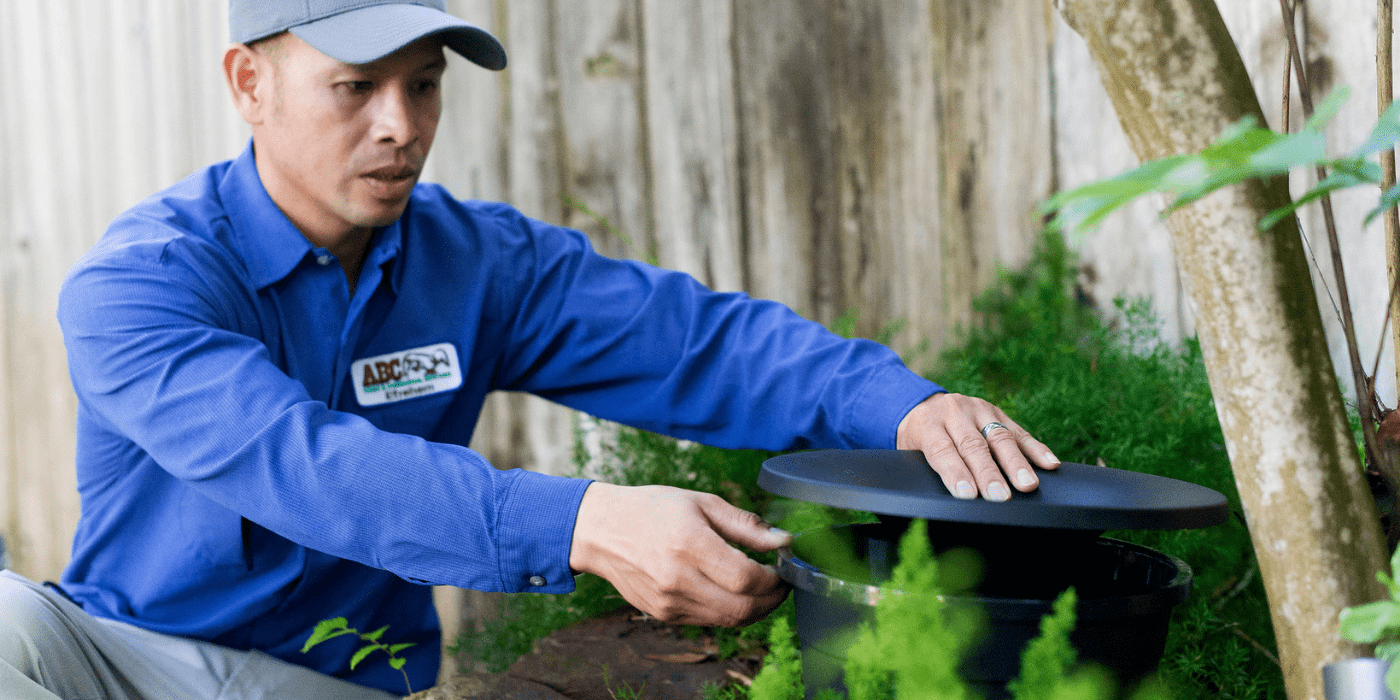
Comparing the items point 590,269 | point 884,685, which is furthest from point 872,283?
point 884,685

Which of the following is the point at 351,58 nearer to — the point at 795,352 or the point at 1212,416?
the point at 795,352

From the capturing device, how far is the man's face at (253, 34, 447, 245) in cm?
165

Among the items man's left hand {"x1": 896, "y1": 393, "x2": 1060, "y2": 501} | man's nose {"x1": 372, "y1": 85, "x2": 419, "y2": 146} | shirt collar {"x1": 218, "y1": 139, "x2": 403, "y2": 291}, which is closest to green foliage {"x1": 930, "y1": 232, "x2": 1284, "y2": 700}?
man's left hand {"x1": 896, "y1": 393, "x2": 1060, "y2": 501}

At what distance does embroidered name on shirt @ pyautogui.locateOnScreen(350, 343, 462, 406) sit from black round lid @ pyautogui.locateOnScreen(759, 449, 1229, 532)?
0.97m

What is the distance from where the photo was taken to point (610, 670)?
5.34 feet

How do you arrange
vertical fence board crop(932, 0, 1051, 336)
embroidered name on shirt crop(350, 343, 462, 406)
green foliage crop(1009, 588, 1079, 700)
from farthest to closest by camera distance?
1. vertical fence board crop(932, 0, 1051, 336)
2. embroidered name on shirt crop(350, 343, 462, 406)
3. green foliage crop(1009, 588, 1079, 700)

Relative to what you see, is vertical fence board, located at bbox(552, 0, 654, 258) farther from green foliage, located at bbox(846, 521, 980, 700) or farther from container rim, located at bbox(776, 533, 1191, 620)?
green foliage, located at bbox(846, 521, 980, 700)

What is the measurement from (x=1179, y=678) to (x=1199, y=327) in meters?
0.60

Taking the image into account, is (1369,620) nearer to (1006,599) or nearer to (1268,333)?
(1006,599)

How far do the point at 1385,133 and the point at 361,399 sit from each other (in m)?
1.65

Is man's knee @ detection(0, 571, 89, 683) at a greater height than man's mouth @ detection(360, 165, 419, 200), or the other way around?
man's mouth @ detection(360, 165, 419, 200)

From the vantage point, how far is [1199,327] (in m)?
1.07

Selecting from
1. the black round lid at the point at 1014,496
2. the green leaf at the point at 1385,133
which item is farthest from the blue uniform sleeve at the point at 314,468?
the green leaf at the point at 1385,133

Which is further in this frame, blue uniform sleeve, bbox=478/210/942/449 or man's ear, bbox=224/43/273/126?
man's ear, bbox=224/43/273/126
